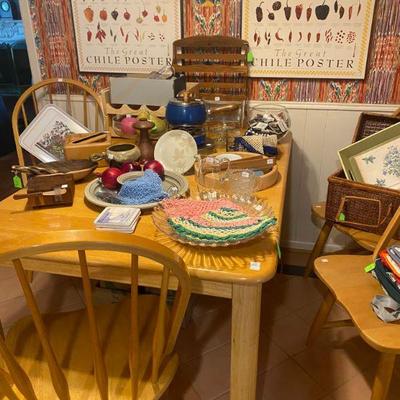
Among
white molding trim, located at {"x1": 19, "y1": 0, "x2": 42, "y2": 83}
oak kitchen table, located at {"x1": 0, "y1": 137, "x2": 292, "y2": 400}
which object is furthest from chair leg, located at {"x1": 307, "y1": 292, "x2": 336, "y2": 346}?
white molding trim, located at {"x1": 19, "y1": 0, "x2": 42, "y2": 83}

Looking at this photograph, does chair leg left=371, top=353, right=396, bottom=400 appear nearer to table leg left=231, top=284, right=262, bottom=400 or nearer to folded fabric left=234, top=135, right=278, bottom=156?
table leg left=231, top=284, right=262, bottom=400

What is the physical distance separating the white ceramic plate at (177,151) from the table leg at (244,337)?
24.9 inches

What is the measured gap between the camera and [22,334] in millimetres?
1121

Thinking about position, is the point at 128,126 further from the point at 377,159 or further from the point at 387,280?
the point at 387,280

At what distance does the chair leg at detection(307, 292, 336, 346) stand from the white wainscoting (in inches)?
27.4

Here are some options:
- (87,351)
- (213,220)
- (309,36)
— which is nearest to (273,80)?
(309,36)

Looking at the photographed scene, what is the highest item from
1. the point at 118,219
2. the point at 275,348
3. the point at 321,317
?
the point at 118,219

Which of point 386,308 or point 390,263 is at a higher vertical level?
point 390,263

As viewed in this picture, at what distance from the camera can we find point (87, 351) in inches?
42.3

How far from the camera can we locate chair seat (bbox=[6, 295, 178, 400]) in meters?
0.97

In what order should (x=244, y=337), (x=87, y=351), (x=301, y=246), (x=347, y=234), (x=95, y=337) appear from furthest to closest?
(x=301, y=246) < (x=347, y=234) < (x=87, y=351) < (x=244, y=337) < (x=95, y=337)

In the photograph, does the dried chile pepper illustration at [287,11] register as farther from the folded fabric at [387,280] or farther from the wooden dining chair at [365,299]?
the folded fabric at [387,280]

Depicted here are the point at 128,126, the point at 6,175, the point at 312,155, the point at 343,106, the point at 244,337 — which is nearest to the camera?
the point at 244,337

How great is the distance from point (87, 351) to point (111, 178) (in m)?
0.51
